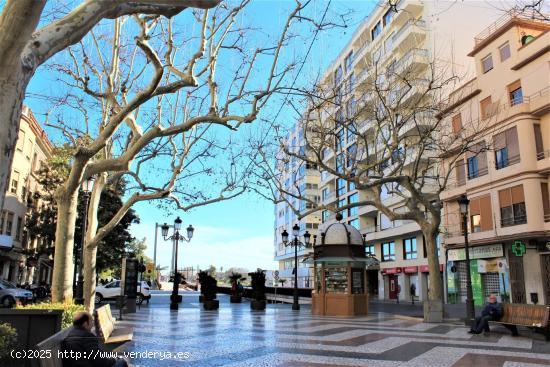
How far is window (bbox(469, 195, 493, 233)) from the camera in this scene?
29.3m

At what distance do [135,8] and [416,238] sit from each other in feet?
121

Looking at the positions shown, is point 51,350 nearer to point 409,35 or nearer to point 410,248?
point 409,35

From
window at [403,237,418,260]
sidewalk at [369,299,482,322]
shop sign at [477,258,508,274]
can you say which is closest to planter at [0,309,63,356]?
sidewalk at [369,299,482,322]

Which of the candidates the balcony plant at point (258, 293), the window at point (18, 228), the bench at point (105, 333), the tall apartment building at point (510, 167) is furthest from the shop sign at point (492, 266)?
the window at point (18, 228)

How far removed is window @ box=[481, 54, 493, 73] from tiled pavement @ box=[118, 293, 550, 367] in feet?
69.1

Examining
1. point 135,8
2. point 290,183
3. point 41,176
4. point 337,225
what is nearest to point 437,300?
point 337,225

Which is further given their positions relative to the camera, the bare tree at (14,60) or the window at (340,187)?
the window at (340,187)

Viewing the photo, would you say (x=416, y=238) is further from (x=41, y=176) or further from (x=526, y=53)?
(x=41, y=176)

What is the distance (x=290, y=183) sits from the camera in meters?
82.1

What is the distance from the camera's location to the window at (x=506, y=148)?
27.2 meters

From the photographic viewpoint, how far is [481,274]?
31109 millimetres

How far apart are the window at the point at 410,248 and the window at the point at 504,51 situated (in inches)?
678

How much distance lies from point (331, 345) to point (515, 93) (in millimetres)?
23901

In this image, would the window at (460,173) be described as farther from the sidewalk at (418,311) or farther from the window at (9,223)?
the window at (9,223)
